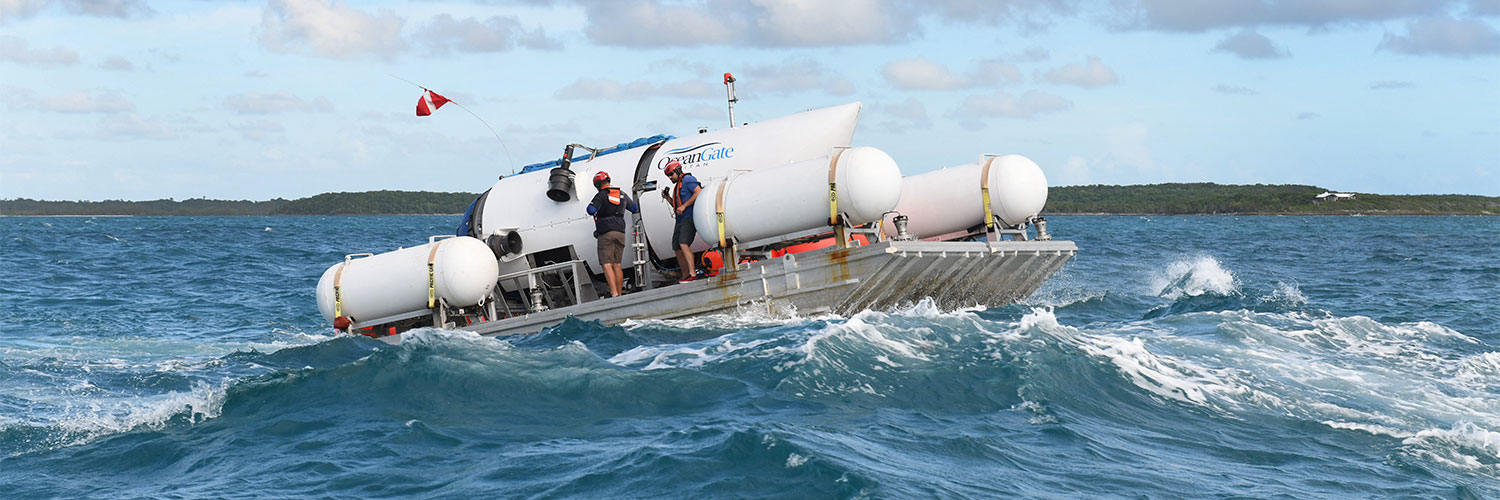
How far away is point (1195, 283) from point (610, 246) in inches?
423

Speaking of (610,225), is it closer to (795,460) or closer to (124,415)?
(124,415)

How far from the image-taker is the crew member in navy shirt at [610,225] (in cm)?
1492

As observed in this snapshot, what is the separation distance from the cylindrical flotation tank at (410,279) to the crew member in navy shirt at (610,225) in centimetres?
140

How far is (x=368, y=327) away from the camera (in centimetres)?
1563

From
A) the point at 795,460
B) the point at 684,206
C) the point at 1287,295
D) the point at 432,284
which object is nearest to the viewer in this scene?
the point at 795,460

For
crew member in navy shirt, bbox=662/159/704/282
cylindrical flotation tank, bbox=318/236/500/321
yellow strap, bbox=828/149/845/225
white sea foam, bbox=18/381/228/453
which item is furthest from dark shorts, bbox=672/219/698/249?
white sea foam, bbox=18/381/228/453

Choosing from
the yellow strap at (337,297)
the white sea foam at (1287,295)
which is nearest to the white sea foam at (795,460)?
the yellow strap at (337,297)

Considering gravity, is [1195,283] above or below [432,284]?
below

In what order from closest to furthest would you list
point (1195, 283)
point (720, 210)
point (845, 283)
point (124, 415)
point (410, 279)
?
point (124, 415), point (845, 283), point (720, 210), point (410, 279), point (1195, 283)

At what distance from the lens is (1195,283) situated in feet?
68.1

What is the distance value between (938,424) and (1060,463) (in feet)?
3.85

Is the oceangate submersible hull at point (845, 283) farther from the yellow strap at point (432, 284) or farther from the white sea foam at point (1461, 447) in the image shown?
the white sea foam at point (1461, 447)

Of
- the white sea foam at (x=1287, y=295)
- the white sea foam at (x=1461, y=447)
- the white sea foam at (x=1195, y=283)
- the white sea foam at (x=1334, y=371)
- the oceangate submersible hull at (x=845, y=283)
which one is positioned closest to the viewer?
the white sea foam at (x=1461, y=447)

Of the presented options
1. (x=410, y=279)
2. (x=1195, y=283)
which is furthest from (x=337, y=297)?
(x=1195, y=283)
